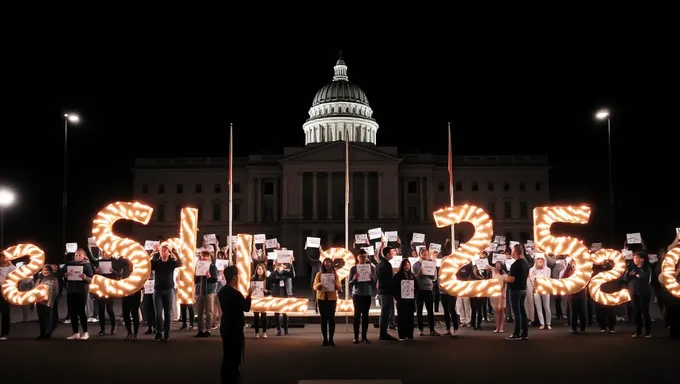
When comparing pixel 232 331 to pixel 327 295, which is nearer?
pixel 232 331

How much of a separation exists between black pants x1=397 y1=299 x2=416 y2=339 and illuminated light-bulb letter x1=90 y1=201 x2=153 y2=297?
202 inches

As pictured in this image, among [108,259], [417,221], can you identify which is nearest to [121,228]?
[417,221]

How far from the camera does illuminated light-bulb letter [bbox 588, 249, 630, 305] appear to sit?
15.0m

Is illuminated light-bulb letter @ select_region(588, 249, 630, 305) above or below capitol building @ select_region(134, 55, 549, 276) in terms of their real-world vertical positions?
below

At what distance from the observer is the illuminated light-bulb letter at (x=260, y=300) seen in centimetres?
1445

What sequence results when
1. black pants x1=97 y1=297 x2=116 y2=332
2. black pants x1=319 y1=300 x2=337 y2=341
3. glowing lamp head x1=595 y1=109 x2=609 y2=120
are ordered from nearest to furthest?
black pants x1=319 y1=300 x2=337 y2=341
black pants x1=97 y1=297 x2=116 y2=332
glowing lamp head x1=595 y1=109 x2=609 y2=120

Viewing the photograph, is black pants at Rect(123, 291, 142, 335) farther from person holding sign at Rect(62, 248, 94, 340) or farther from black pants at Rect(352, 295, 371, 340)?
black pants at Rect(352, 295, 371, 340)

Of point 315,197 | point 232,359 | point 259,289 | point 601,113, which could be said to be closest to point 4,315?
point 259,289

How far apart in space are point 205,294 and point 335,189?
2355 inches

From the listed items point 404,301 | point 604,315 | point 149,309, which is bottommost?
point 604,315

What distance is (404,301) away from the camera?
14039mm

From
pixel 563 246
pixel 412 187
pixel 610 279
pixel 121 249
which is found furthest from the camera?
pixel 412 187

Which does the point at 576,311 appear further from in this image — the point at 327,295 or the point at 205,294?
the point at 205,294

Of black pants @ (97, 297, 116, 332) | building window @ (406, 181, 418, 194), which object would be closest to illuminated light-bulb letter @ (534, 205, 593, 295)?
black pants @ (97, 297, 116, 332)
